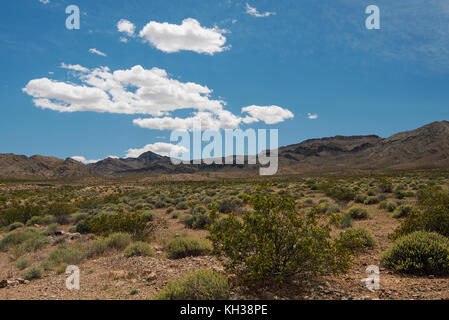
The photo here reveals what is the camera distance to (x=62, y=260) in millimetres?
8539

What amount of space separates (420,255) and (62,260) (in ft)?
33.9

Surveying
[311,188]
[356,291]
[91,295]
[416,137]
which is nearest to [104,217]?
[91,295]

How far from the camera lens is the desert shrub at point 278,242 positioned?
569cm

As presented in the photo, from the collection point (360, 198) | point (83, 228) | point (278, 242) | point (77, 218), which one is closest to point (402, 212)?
point (360, 198)

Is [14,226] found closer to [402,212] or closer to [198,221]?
[198,221]

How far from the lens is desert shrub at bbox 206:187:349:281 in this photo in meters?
5.69

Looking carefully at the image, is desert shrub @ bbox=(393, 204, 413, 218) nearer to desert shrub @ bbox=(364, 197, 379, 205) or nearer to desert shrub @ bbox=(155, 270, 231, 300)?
desert shrub @ bbox=(364, 197, 379, 205)

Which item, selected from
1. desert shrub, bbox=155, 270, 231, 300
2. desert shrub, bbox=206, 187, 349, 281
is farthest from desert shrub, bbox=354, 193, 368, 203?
desert shrub, bbox=155, 270, 231, 300

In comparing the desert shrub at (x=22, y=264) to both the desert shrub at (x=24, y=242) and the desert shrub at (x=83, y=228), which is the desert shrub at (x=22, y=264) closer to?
the desert shrub at (x=24, y=242)

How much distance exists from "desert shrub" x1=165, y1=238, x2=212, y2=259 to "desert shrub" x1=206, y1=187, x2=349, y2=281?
8.55 ft

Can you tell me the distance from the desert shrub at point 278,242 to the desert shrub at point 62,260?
512 cm

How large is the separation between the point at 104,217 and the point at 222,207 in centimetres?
860

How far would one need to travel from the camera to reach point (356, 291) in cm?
575
